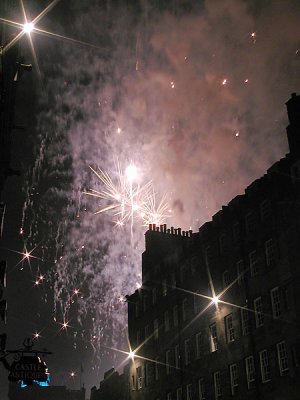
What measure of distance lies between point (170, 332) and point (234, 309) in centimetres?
1242

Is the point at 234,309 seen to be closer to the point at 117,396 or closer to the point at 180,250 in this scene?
the point at 180,250

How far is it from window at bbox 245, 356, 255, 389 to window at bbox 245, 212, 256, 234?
885 centimetres

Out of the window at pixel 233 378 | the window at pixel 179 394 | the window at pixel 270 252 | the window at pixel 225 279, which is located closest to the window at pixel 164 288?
the window at pixel 179 394

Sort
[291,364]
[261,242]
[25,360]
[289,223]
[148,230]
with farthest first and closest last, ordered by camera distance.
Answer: [148,230] → [261,242] → [289,223] → [291,364] → [25,360]

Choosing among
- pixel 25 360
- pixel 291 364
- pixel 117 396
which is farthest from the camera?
pixel 117 396

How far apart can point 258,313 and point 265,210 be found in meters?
7.11

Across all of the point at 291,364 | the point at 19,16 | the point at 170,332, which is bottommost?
the point at 291,364

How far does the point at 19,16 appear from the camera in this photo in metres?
22.2

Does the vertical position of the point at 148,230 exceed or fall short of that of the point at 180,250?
it exceeds it

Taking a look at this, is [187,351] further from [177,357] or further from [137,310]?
[137,310]

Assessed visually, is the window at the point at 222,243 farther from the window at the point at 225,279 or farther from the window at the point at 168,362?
the window at the point at 168,362

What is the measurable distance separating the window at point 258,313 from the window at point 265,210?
5605 millimetres

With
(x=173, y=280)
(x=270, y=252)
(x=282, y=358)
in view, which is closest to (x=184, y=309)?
(x=173, y=280)

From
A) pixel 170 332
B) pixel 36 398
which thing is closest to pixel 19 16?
pixel 170 332
